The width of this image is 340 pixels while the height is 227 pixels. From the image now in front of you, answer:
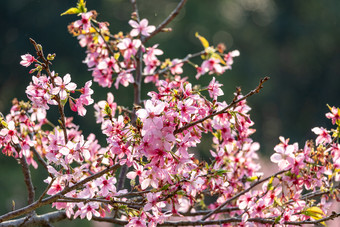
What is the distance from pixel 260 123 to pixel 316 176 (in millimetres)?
16398

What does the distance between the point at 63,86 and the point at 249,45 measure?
56.9ft

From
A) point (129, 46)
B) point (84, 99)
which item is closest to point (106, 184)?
point (84, 99)

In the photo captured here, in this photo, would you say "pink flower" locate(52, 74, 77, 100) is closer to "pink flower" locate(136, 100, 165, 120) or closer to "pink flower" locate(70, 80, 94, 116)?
"pink flower" locate(70, 80, 94, 116)

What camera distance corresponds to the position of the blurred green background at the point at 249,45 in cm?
1525

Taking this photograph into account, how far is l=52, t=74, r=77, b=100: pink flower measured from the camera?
1864mm

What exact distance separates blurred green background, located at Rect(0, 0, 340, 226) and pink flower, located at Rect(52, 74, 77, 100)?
40.8 feet

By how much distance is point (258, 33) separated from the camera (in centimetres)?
1917

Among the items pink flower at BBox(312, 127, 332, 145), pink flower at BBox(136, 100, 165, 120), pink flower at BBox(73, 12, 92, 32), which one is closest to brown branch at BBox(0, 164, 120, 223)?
pink flower at BBox(136, 100, 165, 120)

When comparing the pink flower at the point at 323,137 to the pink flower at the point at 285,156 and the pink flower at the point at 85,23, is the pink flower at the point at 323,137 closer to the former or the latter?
the pink flower at the point at 285,156

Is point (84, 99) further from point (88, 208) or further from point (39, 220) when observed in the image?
point (39, 220)

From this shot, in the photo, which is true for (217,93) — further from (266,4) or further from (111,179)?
(266,4)

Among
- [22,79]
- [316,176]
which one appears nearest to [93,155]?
[316,176]

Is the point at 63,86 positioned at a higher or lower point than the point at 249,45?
lower

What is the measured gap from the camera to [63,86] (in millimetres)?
1886
